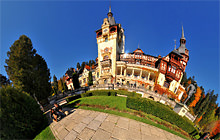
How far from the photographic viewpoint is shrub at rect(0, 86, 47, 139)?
17.3 ft

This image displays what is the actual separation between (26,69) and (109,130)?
14.0 m

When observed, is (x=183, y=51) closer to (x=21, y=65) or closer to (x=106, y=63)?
(x=106, y=63)

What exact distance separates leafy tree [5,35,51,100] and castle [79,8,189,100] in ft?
54.2

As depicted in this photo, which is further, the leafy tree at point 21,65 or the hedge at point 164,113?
the leafy tree at point 21,65

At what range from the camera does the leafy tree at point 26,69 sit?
10312 mm

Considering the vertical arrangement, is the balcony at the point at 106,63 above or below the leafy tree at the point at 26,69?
above

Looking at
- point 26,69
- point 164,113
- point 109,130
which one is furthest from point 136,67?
point 26,69

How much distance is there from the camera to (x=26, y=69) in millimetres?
10938

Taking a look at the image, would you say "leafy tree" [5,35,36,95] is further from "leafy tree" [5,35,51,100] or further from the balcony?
the balcony

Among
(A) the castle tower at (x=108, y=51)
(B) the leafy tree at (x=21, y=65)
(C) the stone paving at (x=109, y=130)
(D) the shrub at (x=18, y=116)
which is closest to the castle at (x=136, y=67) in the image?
(A) the castle tower at (x=108, y=51)

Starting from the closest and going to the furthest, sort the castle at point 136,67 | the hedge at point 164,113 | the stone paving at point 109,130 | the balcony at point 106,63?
the stone paving at point 109,130
the hedge at point 164,113
the castle at point 136,67
the balcony at point 106,63

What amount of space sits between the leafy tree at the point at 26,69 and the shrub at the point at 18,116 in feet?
18.7

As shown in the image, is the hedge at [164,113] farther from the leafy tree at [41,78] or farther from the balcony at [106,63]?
the balcony at [106,63]

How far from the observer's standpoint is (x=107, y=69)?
30.6 metres
